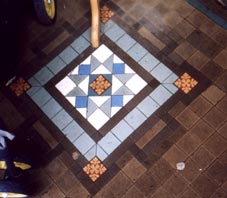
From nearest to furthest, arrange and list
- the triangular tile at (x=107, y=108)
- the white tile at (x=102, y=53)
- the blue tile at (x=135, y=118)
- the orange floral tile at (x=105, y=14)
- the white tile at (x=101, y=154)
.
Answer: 1. the white tile at (x=101, y=154)
2. the blue tile at (x=135, y=118)
3. the triangular tile at (x=107, y=108)
4. the white tile at (x=102, y=53)
5. the orange floral tile at (x=105, y=14)

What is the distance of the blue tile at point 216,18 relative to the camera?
4699 mm

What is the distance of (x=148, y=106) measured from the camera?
4328mm

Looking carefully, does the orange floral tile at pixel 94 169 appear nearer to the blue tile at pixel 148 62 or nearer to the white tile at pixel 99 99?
the white tile at pixel 99 99

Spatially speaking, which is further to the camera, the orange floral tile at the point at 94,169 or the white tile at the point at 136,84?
the white tile at the point at 136,84

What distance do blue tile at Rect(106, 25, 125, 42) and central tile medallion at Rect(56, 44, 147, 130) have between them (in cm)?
18

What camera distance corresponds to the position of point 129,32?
15.8 ft

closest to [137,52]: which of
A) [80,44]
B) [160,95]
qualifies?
[160,95]

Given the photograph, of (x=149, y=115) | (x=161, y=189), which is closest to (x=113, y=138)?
(x=149, y=115)

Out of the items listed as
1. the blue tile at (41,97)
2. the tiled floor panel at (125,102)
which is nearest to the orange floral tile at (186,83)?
the tiled floor panel at (125,102)

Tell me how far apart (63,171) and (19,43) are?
191 cm

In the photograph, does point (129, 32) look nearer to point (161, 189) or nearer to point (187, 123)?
point (187, 123)

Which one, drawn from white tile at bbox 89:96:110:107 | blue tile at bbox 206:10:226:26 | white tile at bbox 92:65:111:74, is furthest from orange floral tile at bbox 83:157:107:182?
blue tile at bbox 206:10:226:26

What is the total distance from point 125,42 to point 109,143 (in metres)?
1.39

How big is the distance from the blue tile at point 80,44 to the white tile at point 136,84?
0.80 m
